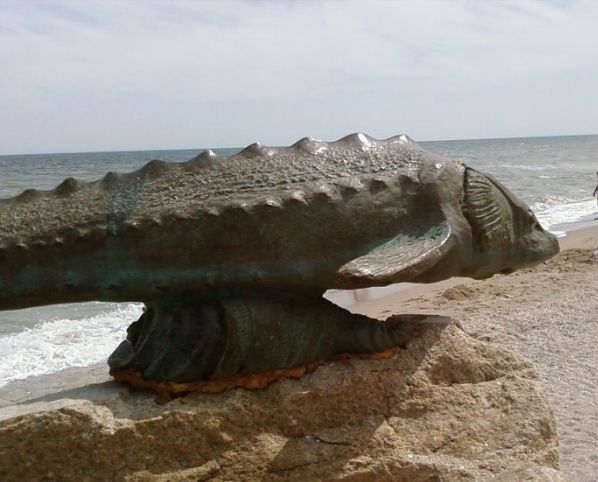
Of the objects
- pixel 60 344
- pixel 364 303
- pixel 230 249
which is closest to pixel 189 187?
pixel 230 249

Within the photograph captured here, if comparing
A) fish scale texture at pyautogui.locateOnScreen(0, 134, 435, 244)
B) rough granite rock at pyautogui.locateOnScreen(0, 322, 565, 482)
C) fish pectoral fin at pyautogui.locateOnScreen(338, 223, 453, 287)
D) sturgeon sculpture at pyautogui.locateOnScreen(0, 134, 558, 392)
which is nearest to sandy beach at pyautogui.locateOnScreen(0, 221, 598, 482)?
rough granite rock at pyautogui.locateOnScreen(0, 322, 565, 482)

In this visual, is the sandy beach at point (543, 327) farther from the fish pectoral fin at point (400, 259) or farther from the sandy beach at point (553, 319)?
the fish pectoral fin at point (400, 259)

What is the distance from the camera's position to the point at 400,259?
10.5ft

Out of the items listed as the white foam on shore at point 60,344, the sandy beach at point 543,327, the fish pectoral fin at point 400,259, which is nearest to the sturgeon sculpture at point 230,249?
the fish pectoral fin at point 400,259

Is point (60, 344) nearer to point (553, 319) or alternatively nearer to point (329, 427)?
point (553, 319)

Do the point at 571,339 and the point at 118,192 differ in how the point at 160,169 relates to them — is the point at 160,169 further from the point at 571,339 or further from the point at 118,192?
the point at 571,339

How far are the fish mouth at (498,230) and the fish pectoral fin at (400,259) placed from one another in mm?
268

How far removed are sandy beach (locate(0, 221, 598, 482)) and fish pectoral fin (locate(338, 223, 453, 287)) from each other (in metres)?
1.18

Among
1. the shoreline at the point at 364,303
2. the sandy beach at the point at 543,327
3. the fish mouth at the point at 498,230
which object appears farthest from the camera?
the shoreline at the point at 364,303

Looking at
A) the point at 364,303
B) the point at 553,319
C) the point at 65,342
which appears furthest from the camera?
the point at 364,303

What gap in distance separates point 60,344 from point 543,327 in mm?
4918

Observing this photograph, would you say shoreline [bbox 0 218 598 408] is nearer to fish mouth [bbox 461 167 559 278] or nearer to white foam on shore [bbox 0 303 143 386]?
white foam on shore [bbox 0 303 143 386]

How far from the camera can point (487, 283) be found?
1006 centimetres

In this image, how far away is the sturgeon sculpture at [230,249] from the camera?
3.16 metres
